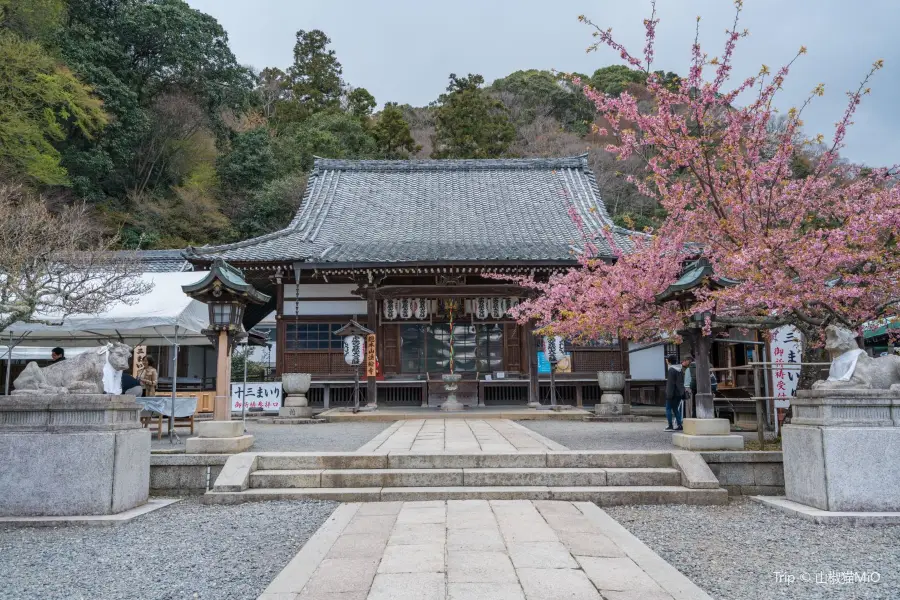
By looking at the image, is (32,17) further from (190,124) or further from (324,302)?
(324,302)

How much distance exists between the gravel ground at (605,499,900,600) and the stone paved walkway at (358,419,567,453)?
1.75m

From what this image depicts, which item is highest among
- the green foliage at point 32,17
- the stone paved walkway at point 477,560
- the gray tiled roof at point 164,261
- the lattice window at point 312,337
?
the green foliage at point 32,17

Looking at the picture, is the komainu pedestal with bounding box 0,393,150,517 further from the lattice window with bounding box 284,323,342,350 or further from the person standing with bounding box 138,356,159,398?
the lattice window with bounding box 284,323,342,350

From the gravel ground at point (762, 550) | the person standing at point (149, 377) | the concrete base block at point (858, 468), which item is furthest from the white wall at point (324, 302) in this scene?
the concrete base block at point (858, 468)

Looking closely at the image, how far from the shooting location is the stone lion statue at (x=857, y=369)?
541 centimetres

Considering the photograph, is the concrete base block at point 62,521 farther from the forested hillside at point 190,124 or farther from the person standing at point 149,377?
the forested hillside at point 190,124

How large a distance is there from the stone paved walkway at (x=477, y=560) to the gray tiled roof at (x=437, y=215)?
335 inches

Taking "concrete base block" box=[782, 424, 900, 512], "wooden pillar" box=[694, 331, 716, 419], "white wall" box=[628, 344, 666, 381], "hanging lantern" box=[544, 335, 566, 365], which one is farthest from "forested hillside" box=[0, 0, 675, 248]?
"concrete base block" box=[782, 424, 900, 512]

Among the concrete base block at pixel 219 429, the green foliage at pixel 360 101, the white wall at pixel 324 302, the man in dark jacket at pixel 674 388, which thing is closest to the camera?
the concrete base block at pixel 219 429

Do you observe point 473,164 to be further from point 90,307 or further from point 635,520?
point 635,520

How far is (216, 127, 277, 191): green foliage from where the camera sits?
95.7 feet

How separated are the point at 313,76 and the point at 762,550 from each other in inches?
1502

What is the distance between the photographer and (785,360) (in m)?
8.28

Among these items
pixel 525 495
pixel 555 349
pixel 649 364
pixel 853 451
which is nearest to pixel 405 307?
pixel 555 349
